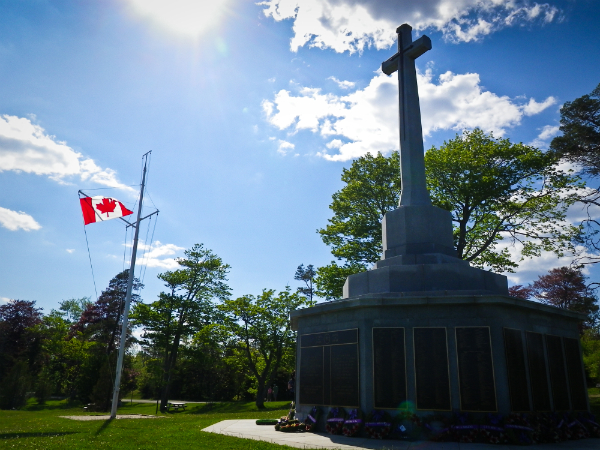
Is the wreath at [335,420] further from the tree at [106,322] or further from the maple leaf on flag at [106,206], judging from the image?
the tree at [106,322]

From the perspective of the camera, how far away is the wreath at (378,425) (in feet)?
34.6

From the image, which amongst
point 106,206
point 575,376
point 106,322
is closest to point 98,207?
point 106,206

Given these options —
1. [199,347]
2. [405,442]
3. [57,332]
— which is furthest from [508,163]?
[57,332]

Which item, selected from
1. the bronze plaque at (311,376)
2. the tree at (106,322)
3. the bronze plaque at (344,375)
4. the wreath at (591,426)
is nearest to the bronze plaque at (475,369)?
the bronze plaque at (344,375)

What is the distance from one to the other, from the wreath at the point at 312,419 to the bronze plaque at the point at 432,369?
3.12 meters

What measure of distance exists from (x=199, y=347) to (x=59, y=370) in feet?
83.7

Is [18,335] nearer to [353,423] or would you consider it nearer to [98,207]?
[98,207]

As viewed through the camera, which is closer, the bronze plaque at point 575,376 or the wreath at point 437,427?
the wreath at point 437,427

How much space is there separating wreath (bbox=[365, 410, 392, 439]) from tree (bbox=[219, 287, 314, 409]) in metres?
22.9

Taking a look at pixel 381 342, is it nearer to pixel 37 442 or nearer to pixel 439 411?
pixel 439 411

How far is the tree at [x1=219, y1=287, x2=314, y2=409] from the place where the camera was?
3369 cm

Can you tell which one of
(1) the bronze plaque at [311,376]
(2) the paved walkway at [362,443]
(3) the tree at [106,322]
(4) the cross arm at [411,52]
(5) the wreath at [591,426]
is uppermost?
(4) the cross arm at [411,52]

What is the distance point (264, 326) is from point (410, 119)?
2304cm

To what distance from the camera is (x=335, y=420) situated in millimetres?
11578
